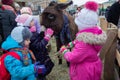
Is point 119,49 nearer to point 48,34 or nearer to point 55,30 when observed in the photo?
point 48,34

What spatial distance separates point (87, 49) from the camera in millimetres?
2994

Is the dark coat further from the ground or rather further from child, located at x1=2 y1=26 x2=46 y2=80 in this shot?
child, located at x1=2 y1=26 x2=46 y2=80

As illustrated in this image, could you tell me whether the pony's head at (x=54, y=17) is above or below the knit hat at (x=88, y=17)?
below

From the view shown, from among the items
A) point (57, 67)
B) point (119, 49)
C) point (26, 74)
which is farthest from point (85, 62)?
point (57, 67)

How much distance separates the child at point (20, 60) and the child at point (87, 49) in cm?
40

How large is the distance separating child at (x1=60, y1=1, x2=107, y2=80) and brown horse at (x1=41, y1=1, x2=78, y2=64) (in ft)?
4.28

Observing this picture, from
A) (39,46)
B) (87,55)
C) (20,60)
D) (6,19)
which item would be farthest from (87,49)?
(6,19)

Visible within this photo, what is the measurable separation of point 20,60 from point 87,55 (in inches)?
29.5

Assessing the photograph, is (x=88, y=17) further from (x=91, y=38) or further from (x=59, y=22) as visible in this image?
(x=59, y=22)

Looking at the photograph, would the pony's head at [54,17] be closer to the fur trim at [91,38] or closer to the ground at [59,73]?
the ground at [59,73]

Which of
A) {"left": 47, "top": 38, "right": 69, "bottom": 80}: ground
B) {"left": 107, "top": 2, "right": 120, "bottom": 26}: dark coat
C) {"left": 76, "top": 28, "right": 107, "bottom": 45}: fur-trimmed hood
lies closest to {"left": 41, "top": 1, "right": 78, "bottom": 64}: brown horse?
{"left": 47, "top": 38, "right": 69, "bottom": 80}: ground

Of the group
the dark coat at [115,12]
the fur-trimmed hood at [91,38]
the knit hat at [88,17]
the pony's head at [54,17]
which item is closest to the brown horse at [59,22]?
the pony's head at [54,17]

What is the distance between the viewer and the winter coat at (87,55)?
2973 millimetres

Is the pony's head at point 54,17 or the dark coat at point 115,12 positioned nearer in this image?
the pony's head at point 54,17
